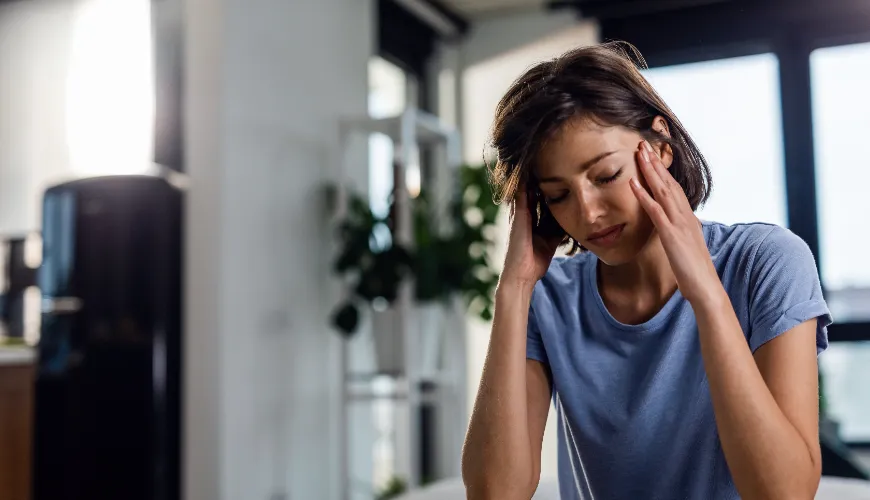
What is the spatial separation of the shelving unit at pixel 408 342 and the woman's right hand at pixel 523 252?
199 centimetres

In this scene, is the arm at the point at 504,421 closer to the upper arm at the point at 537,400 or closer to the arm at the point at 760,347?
the upper arm at the point at 537,400

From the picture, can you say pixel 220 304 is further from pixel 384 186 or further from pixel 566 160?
pixel 566 160

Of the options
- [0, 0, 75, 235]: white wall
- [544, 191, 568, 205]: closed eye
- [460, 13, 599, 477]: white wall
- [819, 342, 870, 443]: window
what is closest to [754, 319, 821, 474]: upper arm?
[544, 191, 568, 205]: closed eye

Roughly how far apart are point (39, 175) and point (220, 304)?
4.27 feet

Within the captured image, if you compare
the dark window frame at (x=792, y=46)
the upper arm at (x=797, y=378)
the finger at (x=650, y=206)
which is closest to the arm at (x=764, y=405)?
the upper arm at (x=797, y=378)

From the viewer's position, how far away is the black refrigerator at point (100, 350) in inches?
104

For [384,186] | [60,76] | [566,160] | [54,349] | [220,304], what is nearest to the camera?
[566,160]

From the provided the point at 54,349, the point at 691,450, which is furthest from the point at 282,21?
the point at 691,450

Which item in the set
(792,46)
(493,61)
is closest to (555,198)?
(792,46)

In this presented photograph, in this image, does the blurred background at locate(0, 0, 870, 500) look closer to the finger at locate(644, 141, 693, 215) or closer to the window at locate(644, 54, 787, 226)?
the window at locate(644, 54, 787, 226)

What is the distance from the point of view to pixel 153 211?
2.77 meters

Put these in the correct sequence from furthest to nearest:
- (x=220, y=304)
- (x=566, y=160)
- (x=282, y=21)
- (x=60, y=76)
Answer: (x=60, y=76) → (x=282, y=21) → (x=220, y=304) → (x=566, y=160)

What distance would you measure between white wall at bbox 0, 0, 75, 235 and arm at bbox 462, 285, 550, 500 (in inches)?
112

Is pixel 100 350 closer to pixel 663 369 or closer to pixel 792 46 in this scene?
pixel 663 369
